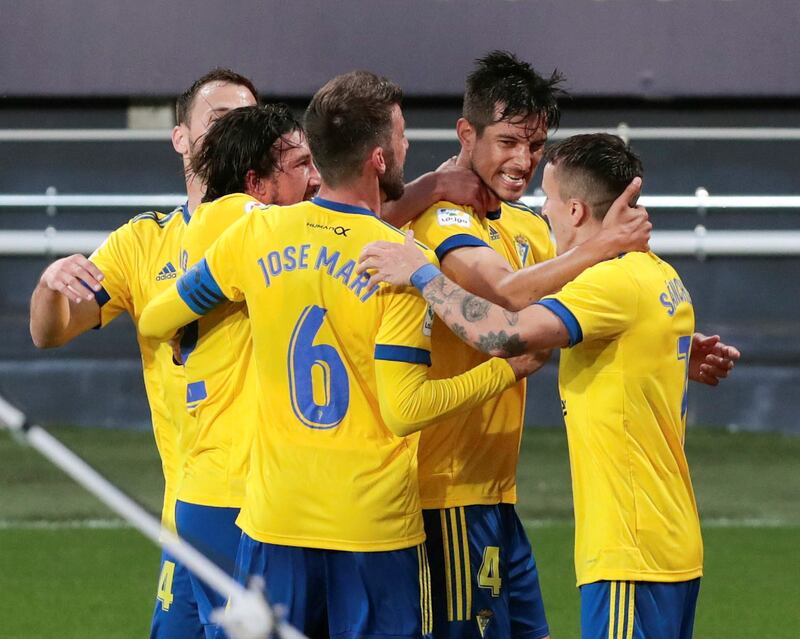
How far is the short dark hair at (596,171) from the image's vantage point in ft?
10.5

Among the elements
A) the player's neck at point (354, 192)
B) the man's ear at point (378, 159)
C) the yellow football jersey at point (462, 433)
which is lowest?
the yellow football jersey at point (462, 433)

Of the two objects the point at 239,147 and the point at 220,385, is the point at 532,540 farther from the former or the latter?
the point at 239,147

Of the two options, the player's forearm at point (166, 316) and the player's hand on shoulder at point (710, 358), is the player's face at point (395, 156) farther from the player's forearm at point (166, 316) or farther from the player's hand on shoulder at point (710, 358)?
the player's hand on shoulder at point (710, 358)

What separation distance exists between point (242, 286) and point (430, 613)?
34.9 inches

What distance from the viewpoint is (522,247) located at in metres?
3.82

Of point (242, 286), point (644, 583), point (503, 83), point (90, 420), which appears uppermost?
point (503, 83)

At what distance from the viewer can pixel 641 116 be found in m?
10.4

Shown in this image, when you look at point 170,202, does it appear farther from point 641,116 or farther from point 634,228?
point 634,228

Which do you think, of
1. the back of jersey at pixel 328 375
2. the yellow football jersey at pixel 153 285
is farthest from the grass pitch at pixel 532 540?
the back of jersey at pixel 328 375

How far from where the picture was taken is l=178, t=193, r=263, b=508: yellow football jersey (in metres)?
3.38

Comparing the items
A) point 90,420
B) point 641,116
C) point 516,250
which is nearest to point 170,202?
point 90,420

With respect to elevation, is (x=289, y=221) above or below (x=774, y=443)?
above

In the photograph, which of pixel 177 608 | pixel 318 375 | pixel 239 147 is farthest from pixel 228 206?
pixel 177 608

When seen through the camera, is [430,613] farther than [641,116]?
No
